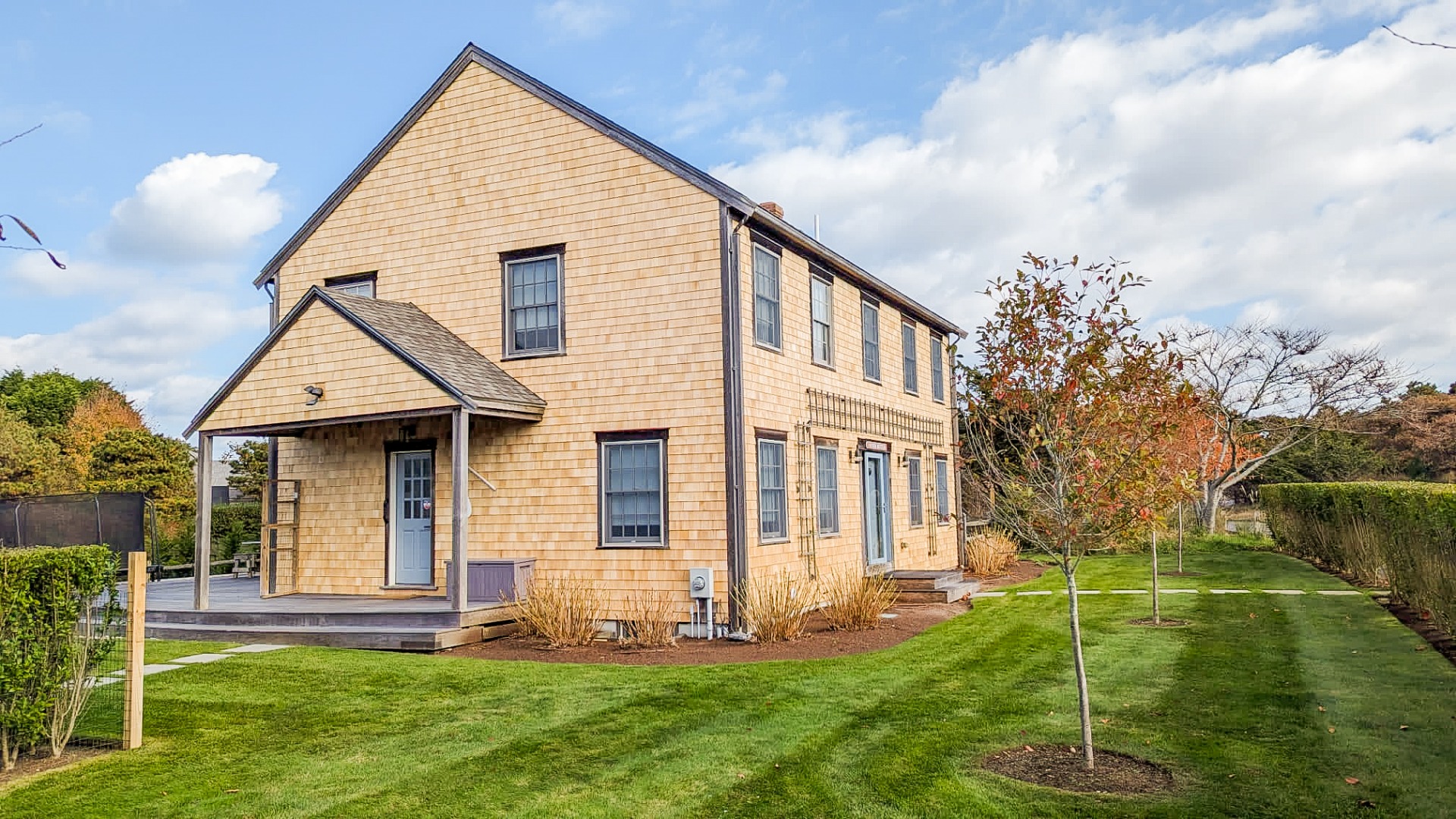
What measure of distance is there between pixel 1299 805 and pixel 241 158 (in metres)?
19.4

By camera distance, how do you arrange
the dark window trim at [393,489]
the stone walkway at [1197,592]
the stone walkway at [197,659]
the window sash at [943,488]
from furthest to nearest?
1. the window sash at [943,488]
2. the stone walkway at [1197,592]
3. the dark window trim at [393,489]
4. the stone walkway at [197,659]

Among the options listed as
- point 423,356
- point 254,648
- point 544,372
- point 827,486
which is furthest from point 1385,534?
point 254,648

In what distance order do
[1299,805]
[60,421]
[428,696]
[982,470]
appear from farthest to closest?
[60,421], [428,696], [982,470], [1299,805]

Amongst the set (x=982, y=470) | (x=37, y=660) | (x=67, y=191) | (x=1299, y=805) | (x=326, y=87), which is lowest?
(x=1299, y=805)

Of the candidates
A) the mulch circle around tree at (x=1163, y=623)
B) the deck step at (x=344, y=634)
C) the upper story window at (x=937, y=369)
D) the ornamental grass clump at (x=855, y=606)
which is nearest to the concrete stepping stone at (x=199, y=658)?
the deck step at (x=344, y=634)

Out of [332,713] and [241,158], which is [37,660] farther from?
[241,158]

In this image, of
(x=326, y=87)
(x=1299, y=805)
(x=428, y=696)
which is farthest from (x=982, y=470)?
(x=326, y=87)

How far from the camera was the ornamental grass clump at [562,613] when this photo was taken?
40.1 ft

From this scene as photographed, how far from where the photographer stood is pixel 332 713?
8602 millimetres

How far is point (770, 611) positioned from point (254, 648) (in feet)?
20.9

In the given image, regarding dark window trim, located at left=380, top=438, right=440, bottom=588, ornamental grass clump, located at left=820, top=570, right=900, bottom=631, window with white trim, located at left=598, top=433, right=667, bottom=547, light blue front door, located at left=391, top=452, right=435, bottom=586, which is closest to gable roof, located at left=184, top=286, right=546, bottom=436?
window with white trim, located at left=598, top=433, right=667, bottom=547

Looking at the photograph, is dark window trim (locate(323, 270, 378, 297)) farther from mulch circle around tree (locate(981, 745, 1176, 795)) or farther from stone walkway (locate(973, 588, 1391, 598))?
mulch circle around tree (locate(981, 745, 1176, 795))

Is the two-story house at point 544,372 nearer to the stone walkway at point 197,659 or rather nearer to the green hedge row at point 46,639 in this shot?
the stone walkway at point 197,659

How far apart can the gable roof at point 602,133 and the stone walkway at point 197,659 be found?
23.8 ft
